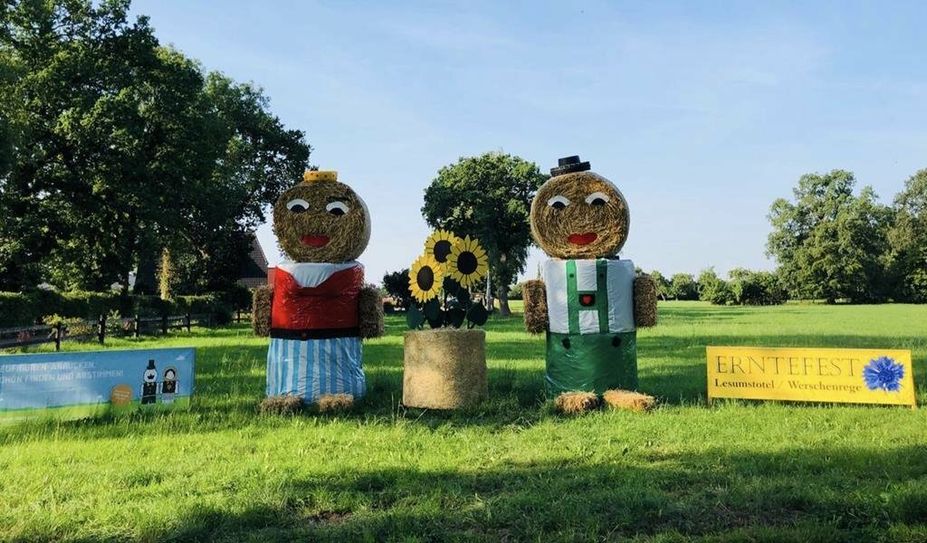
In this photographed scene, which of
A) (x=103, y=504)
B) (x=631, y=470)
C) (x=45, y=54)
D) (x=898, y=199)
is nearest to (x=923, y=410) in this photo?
(x=631, y=470)

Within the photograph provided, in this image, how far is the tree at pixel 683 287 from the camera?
84.3m

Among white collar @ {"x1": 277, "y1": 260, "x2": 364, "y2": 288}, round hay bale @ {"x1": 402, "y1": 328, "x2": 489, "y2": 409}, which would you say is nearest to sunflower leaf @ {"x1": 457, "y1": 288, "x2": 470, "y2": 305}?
round hay bale @ {"x1": 402, "y1": 328, "x2": 489, "y2": 409}

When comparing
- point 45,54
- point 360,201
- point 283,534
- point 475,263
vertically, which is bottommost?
point 283,534

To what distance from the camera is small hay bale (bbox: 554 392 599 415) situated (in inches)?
283

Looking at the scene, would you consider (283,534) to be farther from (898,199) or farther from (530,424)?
(898,199)

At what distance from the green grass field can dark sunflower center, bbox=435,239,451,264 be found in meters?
1.82

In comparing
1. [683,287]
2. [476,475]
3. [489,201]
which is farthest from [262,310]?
[683,287]

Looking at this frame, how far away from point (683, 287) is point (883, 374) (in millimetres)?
80980

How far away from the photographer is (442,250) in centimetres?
830

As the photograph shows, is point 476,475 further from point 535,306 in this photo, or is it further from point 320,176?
point 320,176

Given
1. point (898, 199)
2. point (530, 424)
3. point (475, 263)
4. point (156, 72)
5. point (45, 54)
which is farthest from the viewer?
point (898, 199)

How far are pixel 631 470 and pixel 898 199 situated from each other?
262 feet

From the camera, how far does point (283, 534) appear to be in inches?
153

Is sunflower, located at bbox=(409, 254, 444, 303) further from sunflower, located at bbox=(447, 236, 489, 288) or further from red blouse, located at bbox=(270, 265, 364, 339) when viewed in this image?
red blouse, located at bbox=(270, 265, 364, 339)
